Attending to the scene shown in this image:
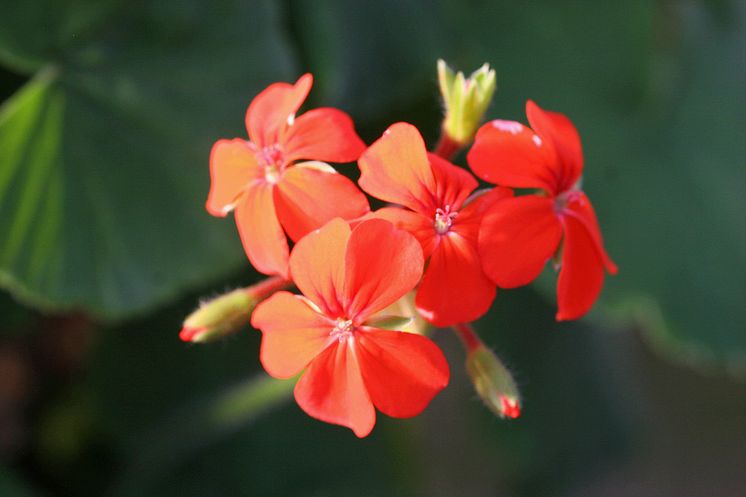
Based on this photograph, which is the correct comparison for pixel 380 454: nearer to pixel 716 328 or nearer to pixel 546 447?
pixel 546 447

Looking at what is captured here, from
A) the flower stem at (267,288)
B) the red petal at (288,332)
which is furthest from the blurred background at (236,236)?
the red petal at (288,332)

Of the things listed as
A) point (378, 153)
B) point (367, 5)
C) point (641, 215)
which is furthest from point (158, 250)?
point (641, 215)

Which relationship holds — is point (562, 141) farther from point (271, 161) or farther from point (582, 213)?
point (271, 161)

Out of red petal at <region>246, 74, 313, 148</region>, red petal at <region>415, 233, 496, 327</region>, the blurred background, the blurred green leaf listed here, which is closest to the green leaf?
the blurred background

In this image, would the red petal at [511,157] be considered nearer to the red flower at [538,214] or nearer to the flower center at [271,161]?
the red flower at [538,214]

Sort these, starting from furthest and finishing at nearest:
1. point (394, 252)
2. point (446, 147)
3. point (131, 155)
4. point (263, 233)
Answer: point (131, 155) → point (446, 147) → point (263, 233) → point (394, 252)

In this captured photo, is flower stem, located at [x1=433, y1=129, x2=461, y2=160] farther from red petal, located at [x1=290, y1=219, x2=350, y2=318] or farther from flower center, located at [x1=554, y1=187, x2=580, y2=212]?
red petal, located at [x1=290, y1=219, x2=350, y2=318]

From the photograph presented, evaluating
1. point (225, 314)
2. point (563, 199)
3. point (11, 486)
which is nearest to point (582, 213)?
point (563, 199)
